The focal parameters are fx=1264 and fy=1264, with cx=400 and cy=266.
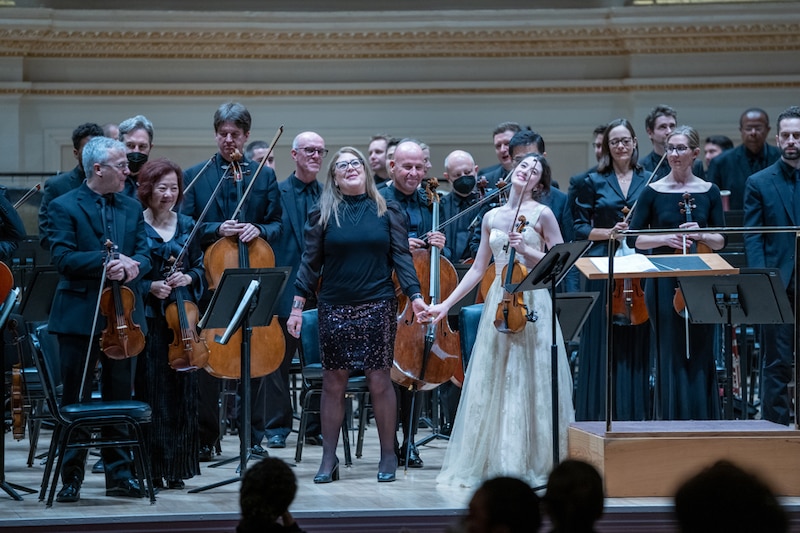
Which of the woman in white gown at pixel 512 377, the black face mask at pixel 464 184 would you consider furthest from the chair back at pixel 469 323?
the black face mask at pixel 464 184

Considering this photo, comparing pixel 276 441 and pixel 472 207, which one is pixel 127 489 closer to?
pixel 276 441

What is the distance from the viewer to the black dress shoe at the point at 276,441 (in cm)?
626

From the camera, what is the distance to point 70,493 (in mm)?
4746

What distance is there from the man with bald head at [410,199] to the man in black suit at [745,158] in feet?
7.97

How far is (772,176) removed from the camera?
5.99 meters

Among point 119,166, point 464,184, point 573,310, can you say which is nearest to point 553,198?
point 464,184

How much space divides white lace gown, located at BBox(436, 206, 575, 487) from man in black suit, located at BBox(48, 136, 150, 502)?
1345 mm

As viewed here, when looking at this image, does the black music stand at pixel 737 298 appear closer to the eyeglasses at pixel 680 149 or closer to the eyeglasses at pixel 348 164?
the eyeglasses at pixel 680 149

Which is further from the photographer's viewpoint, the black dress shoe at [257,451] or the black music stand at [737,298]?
the black dress shoe at [257,451]

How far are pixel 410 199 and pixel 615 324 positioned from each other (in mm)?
1138

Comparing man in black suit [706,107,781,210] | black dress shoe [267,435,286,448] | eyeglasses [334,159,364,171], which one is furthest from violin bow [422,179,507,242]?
man in black suit [706,107,781,210]

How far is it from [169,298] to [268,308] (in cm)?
43

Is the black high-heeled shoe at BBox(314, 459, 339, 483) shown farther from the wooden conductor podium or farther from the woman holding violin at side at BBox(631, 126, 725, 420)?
the woman holding violin at side at BBox(631, 126, 725, 420)

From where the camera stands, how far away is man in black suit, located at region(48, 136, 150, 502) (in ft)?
15.6
